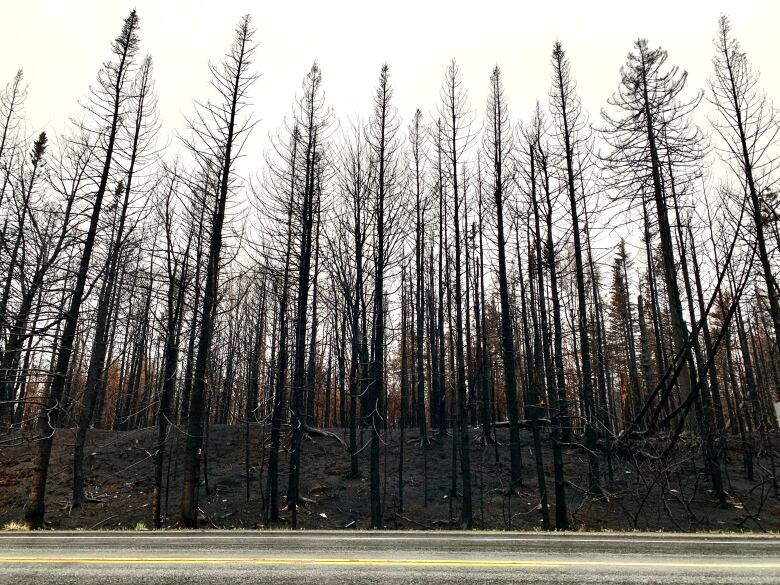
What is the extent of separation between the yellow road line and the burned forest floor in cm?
777

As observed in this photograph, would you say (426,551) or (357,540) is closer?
(426,551)

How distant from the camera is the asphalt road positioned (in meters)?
5.57

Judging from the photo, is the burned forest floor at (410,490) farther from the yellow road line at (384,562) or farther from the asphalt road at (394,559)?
the yellow road line at (384,562)

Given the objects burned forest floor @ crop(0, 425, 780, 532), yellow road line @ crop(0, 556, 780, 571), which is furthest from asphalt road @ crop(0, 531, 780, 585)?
burned forest floor @ crop(0, 425, 780, 532)

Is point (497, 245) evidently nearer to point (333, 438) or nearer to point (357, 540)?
point (357, 540)

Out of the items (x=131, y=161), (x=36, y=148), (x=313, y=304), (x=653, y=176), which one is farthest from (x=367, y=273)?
(x=36, y=148)

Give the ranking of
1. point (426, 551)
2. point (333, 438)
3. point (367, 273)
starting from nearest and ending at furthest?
point (426, 551) < point (367, 273) < point (333, 438)

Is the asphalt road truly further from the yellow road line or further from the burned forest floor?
the burned forest floor

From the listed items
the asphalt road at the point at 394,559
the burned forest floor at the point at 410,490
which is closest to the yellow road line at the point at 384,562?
the asphalt road at the point at 394,559

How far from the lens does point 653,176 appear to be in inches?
671

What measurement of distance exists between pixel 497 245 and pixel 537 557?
12557 millimetres

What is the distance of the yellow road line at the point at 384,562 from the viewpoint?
6102mm

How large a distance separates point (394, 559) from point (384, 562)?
0.86ft

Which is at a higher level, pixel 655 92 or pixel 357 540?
pixel 655 92
